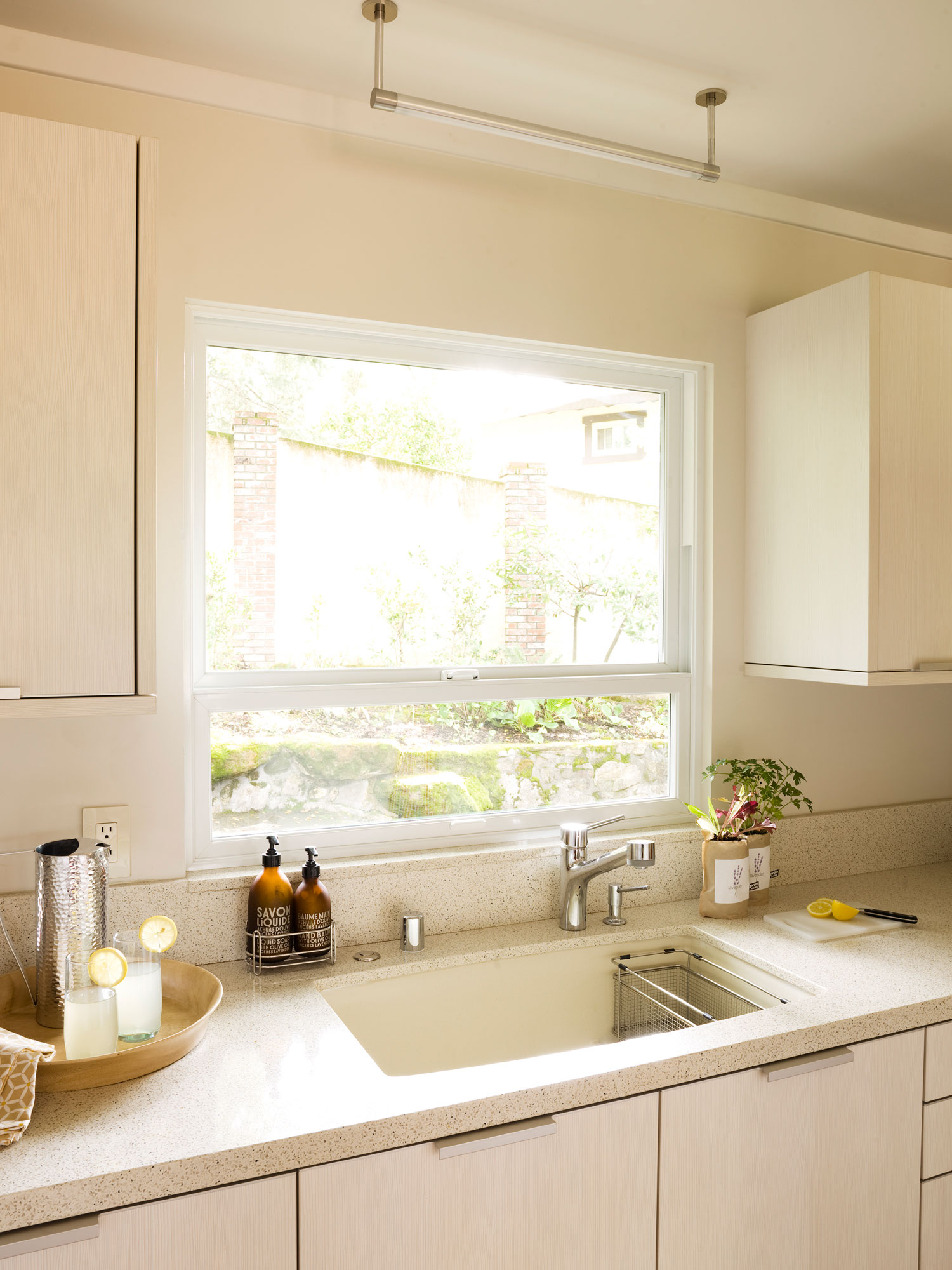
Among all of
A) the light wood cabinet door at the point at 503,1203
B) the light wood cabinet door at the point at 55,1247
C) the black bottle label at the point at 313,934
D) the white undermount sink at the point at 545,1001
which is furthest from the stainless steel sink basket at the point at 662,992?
the light wood cabinet door at the point at 55,1247

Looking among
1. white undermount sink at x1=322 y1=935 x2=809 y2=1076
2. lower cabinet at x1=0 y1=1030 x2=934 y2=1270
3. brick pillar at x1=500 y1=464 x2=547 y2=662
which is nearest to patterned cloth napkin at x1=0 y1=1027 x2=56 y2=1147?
lower cabinet at x1=0 y1=1030 x2=934 y2=1270

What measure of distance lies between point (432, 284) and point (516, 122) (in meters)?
0.37

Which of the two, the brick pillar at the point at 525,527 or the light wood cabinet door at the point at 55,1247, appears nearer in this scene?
the light wood cabinet door at the point at 55,1247

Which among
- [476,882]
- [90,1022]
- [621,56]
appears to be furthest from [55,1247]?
[621,56]

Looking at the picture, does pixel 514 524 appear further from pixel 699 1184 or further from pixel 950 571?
pixel 699 1184

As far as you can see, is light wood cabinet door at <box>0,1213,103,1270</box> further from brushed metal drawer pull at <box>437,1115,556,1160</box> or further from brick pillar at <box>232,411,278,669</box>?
brick pillar at <box>232,411,278,669</box>

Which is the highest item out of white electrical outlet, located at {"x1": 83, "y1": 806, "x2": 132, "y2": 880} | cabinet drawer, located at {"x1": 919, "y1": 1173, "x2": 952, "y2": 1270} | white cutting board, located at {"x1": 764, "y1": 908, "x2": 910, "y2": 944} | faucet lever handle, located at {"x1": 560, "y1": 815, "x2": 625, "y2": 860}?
white electrical outlet, located at {"x1": 83, "y1": 806, "x2": 132, "y2": 880}

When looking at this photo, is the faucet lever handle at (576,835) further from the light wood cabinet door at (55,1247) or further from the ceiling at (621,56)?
the ceiling at (621,56)

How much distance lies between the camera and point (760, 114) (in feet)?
6.30

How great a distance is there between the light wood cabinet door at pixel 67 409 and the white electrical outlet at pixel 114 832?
0.43 metres

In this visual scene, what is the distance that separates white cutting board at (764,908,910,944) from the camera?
6.28 feet

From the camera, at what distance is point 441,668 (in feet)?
6.71

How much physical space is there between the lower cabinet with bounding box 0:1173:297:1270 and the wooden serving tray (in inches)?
8.7

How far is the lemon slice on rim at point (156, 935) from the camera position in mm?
1391
